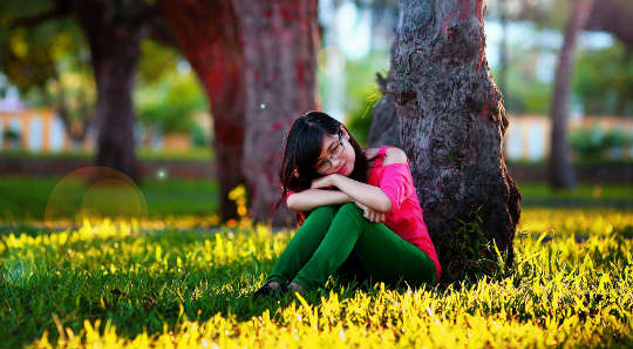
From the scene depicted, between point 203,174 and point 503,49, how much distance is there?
472 inches

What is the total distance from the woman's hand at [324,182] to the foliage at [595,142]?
27.4 m

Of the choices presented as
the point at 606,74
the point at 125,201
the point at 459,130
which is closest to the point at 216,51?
the point at 459,130

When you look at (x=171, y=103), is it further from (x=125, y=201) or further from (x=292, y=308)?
(x=292, y=308)

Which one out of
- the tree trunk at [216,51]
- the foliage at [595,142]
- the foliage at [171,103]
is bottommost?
the foliage at [595,142]

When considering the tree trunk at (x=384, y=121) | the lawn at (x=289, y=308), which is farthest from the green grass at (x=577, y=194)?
the lawn at (x=289, y=308)

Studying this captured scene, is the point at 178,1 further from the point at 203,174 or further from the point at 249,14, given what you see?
the point at 203,174

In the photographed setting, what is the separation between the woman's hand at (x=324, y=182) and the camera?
11.5 feet

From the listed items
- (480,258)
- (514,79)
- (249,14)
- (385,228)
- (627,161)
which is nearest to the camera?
(385,228)

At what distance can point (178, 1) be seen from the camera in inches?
344

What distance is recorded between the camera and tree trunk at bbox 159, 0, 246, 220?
28.9ft

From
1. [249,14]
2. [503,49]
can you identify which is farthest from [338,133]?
[503,49]

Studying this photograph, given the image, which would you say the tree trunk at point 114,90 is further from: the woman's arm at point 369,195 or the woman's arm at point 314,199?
the woman's arm at point 369,195

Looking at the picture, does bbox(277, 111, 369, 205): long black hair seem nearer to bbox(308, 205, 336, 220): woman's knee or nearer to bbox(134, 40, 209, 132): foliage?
bbox(308, 205, 336, 220): woman's knee

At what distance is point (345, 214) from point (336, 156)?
14.9 inches
